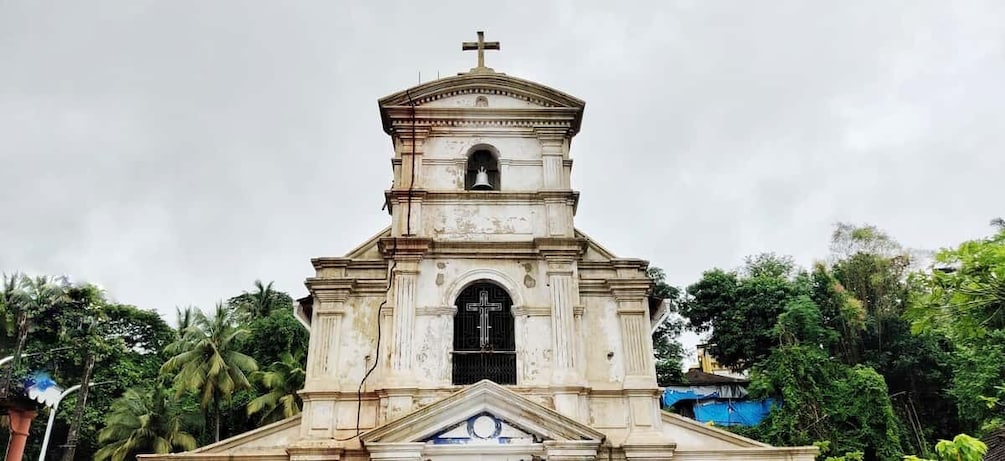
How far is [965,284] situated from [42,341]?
112ft

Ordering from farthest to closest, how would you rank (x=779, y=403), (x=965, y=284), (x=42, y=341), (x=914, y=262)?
(x=42, y=341) < (x=914, y=262) < (x=779, y=403) < (x=965, y=284)

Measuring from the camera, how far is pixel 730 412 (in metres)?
30.2

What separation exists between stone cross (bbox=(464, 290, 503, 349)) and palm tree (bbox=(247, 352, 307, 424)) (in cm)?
1470

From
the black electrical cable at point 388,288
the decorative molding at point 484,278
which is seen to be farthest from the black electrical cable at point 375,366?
the decorative molding at point 484,278

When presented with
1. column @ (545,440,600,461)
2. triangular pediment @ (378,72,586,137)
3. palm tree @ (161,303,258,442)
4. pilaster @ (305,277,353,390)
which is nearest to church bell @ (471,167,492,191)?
triangular pediment @ (378,72,586,137)

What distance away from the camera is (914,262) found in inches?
1131

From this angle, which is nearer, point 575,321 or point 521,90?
point 575,321

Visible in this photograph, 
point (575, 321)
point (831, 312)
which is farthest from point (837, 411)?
point (575, 321)

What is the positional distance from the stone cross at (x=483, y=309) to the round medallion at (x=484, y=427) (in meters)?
1.60

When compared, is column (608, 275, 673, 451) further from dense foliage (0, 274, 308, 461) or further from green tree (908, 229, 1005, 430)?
dense foliage (0, 274, 308, 461)

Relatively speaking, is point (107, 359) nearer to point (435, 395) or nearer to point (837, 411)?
point (435, 395)

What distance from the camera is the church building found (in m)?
11.1

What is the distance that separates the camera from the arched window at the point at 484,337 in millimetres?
12078

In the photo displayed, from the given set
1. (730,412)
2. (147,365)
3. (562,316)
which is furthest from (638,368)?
(147,365)
